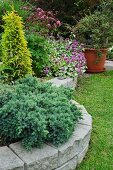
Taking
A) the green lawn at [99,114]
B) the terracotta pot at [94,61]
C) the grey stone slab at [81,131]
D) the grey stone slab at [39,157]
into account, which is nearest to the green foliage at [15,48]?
the green lawn at [99,114]

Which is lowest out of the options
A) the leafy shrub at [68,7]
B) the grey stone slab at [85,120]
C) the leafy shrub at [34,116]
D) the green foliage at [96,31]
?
the grey stone slab at [85,120]

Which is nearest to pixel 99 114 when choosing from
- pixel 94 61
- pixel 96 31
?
pixel 94 61

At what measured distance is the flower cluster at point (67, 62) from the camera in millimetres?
5035

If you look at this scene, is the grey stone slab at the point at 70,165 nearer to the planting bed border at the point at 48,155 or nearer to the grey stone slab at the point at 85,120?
the planting bed border at the point at 48,155

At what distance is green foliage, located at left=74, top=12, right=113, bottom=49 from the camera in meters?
6.12

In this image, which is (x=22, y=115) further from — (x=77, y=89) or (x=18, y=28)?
(x=77, y=89)

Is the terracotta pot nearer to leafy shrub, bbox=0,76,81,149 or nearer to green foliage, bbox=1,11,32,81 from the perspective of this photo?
green foliage, bbox=1,11,32,81

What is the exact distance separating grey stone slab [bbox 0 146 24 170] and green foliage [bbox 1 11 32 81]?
1.61 meters

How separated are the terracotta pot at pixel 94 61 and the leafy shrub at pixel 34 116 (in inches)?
112

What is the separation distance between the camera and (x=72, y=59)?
5.35m

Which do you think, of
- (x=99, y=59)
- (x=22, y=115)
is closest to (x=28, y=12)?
(x=99, y=59)

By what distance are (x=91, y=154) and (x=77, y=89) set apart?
6.34 ft

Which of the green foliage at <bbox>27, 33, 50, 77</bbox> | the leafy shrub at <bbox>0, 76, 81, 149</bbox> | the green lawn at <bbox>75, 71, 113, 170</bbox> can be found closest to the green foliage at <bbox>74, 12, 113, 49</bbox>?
the green lawn at <bbox>75, 71, 113, 170</bbox>

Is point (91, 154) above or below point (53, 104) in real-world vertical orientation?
below
